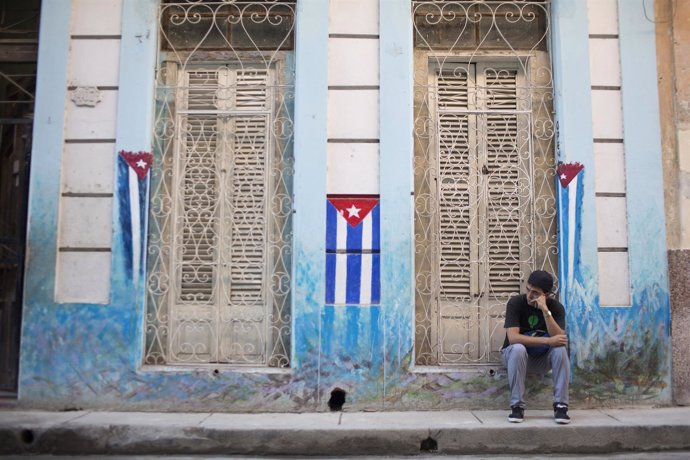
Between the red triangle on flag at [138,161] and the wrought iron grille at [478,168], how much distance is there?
242 centimetres

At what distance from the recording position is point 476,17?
679cm

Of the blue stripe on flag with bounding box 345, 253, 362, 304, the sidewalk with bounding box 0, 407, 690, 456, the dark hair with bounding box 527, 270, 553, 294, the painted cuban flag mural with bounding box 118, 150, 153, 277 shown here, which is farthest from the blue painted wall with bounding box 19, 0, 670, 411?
the sidewalk with bounding box 0, 407, 690, 456

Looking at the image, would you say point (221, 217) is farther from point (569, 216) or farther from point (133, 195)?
point (569, 216)

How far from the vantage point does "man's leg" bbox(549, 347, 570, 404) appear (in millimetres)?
5574

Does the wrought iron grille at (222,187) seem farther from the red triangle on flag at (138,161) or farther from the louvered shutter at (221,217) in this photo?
the red triangle on flag at (138,161)

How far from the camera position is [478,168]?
21.8 feet

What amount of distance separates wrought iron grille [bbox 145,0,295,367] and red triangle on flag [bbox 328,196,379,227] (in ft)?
1.65

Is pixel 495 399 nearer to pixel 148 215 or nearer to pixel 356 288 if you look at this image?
pixel 356 288

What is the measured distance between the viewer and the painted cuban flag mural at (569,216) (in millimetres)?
6234

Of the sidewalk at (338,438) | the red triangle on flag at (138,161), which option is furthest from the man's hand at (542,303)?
the red triangle on flag at (138,161)

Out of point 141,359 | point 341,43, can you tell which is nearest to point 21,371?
point 141,359

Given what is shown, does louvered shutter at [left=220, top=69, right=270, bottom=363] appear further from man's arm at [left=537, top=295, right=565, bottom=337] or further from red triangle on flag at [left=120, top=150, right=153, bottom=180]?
man's arm at [left=537, top=295, right=565, bottom=337]

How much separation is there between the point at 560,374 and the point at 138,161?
3.95m

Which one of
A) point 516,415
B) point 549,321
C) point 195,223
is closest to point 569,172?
point 549,321
